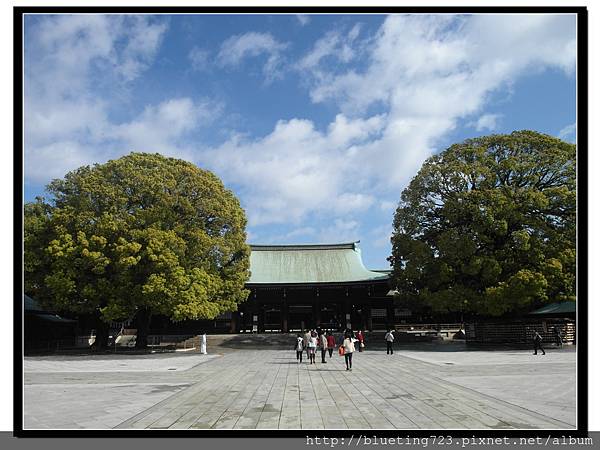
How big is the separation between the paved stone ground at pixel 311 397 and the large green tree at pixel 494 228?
26.2ft

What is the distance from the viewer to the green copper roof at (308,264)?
4403 centimetres

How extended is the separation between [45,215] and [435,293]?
76.5 feet

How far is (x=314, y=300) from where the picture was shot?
4288cm

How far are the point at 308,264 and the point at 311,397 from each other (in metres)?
35.5

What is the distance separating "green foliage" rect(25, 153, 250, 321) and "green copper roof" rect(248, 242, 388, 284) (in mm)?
13706

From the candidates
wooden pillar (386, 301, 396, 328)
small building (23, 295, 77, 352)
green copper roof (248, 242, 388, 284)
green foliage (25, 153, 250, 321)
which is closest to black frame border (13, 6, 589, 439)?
green foliage (25, 153, 250, 321)

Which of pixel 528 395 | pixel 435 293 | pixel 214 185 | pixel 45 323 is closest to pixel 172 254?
pixel 214 185

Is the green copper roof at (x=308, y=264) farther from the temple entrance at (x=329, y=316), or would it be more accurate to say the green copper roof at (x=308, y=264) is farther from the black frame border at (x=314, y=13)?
the black frame border at (x=314, y=13)

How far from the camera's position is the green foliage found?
26.6 metres

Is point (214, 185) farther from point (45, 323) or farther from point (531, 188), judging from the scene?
point (531, 188)

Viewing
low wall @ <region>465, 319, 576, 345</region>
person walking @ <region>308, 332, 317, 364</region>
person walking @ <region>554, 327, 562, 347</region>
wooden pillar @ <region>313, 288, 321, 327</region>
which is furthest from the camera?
wooden pillar @ <region>313, 288, 321, 327</region>

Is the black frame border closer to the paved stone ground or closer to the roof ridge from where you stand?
the paved stone ground

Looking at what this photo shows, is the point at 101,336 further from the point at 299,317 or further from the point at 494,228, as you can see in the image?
the point at 494,228

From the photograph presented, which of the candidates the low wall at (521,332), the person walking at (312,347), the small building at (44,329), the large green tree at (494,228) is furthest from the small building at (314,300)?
the person walking at (312,347)
